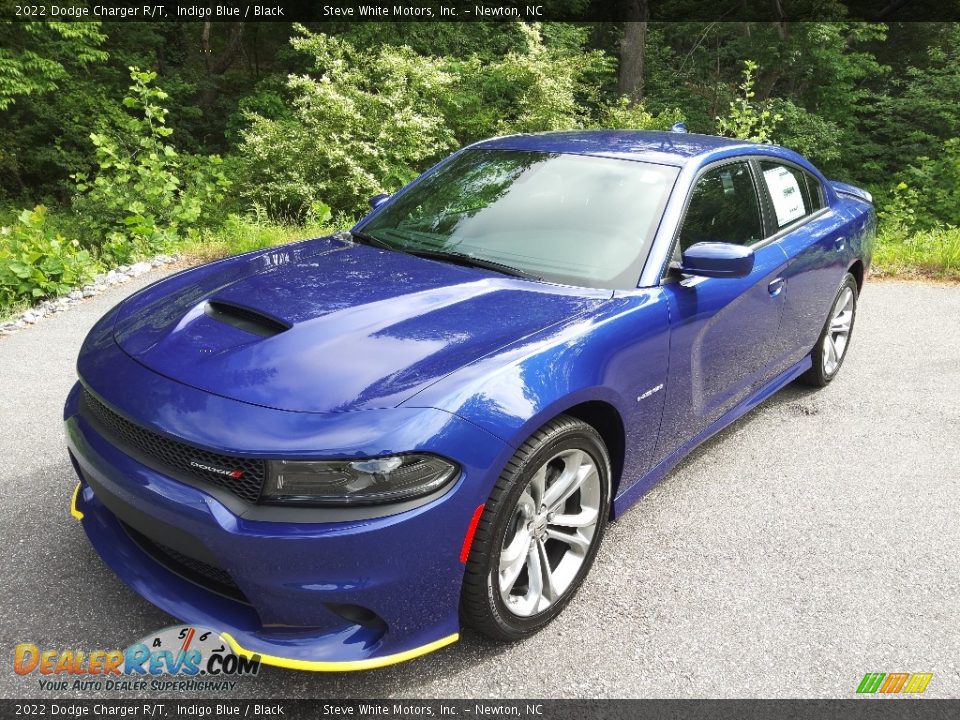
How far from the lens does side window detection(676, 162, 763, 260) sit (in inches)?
127

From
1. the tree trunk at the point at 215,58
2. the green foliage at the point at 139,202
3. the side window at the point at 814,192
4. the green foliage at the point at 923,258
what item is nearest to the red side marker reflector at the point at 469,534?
the side window at the point at 814,192

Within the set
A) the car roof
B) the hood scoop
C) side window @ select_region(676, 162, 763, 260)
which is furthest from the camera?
the car roof

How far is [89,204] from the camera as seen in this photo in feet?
29.0

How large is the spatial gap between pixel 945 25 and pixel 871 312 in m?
16.7

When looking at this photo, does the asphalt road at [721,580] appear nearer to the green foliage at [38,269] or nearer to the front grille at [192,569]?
the front grille at [192,569]

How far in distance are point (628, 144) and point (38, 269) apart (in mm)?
5064

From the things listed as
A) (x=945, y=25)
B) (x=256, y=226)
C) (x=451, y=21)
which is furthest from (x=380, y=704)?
(x=945, y=25)

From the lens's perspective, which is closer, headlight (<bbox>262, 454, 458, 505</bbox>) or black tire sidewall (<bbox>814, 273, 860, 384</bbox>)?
headlight (<bbox>262, 454, 458, 505</bbox>)

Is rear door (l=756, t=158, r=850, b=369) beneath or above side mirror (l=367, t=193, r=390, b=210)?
beneath

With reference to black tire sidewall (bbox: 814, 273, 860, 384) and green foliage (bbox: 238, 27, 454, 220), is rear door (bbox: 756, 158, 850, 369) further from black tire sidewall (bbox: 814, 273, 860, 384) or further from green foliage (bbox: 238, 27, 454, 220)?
green foliage (bbox: 238, 27, 454, 220)

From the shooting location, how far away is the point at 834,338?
4883mm

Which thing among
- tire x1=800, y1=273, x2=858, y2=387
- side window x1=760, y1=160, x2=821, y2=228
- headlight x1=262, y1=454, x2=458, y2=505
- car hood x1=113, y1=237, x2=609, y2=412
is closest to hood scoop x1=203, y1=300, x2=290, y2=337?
car hood x1=113, y1=237, x2=609, y2=412

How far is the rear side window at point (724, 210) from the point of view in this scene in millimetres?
3215

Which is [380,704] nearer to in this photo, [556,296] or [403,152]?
[556,296]
